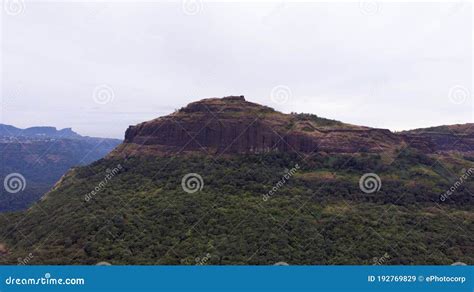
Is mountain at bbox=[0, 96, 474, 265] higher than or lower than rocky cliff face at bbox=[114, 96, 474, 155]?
lower

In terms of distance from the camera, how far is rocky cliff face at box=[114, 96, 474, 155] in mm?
52469

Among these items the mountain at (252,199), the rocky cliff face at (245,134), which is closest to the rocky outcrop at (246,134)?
the rocky cliff face at (245,134)

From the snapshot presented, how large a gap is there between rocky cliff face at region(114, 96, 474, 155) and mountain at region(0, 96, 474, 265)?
0.50 ft

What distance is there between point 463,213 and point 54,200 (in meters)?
46.8

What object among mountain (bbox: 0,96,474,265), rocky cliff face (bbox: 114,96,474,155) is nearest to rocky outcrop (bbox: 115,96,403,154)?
rocky cliff face (bbox: 114,96,474,155)

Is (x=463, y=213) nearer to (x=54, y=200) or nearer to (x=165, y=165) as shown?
(x=165, y=165)

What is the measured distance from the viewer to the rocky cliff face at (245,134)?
5247cm

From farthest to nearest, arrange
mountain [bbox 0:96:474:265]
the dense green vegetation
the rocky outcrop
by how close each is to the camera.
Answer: the rocky outcrop
mountain [bbox 0:96:474:265]
the dense green vegetation

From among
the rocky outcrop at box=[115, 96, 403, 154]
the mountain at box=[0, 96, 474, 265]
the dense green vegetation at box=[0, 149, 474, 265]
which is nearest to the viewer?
the dense green vegetation at box=[0, 149, 474, 265]

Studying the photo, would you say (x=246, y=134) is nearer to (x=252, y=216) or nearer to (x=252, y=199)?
(x=252, y=199)

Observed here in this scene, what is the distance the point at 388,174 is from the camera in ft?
155

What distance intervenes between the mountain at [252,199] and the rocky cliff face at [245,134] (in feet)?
0.50

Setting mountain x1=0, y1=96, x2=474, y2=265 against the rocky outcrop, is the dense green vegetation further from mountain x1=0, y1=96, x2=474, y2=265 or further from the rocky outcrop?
the rocky outcrop

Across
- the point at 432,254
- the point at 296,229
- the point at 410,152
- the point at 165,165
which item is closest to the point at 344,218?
the point at 296,229
